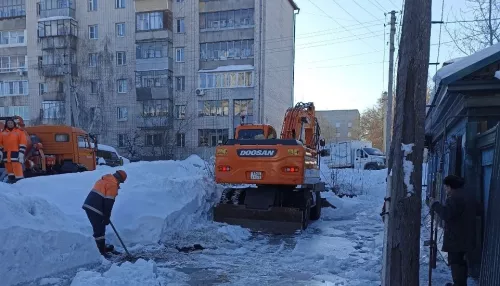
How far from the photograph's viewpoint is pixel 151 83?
42.2 meters

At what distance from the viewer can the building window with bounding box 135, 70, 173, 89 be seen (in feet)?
137

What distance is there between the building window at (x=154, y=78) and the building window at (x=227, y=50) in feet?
12.4

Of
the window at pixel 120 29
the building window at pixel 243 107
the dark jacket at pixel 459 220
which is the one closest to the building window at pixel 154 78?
the window at pixel 120 29

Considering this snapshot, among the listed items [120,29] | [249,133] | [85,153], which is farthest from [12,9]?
[249,133]

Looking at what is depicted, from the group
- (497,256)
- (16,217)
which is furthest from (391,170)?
(16,217)

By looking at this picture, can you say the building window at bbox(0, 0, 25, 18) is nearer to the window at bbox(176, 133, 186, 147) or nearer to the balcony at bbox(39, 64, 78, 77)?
the balcony at bbox(39, 64, 78, 77)

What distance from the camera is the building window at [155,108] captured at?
41.9m

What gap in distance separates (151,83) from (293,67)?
626 inches

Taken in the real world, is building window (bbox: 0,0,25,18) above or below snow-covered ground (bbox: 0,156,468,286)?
above

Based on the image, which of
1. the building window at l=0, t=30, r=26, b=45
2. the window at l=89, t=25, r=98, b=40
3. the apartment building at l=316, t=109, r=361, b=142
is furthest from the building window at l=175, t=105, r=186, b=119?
the apartment building at l=316, t=109, r=361, b=142

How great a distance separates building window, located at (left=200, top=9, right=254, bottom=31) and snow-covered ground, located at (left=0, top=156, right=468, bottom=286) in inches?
1144

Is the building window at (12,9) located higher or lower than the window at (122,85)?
higher

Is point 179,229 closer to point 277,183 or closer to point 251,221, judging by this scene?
point 251,221

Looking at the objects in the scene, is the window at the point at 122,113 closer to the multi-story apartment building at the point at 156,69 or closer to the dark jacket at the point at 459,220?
the multi-story apartment building at the point at 156,69
